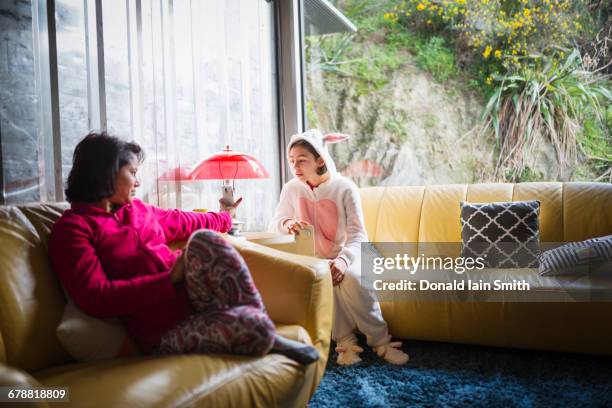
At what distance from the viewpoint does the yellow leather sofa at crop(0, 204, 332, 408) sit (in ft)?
3.46

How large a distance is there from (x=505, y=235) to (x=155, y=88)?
1834 mm

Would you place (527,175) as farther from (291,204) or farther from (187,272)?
(187,272)

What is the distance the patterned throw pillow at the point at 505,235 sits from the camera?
94.1 inches

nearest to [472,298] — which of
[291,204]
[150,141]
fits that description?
[291,204]

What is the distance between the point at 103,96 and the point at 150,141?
31cm

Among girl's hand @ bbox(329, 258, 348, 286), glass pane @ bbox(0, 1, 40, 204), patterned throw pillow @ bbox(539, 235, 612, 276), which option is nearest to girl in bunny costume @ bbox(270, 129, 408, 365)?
girl's hand @ bbox(329, 258, 348, 286)

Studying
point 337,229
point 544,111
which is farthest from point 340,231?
point 544,111

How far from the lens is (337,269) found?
7.04ft

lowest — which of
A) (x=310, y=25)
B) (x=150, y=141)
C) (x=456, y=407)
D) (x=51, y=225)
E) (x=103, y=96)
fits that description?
(x=456, y=407)

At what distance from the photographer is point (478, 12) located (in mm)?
3711

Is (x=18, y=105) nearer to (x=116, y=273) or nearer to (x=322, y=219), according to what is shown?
(x=116, y=273)

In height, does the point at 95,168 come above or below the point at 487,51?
below

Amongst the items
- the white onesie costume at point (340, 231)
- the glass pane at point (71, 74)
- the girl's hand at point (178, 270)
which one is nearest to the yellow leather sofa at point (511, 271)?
the white onesie costume at point (340, 231)

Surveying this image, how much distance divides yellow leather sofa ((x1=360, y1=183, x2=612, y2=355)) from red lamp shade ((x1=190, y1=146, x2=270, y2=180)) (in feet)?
2.69
